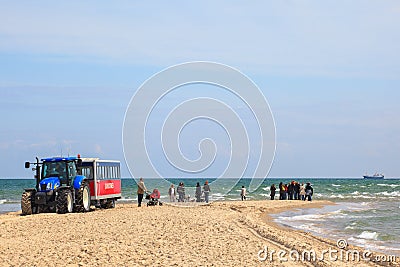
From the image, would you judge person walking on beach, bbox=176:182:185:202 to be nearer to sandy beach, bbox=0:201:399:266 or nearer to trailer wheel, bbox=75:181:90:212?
trailer wheel, bbox=75:181:90:212

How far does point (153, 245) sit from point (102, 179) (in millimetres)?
14790

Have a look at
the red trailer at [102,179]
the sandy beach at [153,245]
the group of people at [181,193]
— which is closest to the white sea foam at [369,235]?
the sandy beach at [153,245]

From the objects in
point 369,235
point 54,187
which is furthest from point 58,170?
point 369,235

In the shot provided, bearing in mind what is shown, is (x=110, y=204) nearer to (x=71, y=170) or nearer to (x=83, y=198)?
(x=83, y=198)

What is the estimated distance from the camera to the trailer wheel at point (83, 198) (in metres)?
24.4

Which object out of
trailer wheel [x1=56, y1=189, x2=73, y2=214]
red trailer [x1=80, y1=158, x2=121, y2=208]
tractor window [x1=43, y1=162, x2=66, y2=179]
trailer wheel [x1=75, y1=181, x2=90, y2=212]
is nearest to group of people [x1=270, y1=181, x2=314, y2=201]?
red trailer [x1=80, y1=158, x2=121, y2=208]

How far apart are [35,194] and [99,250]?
11923 mm

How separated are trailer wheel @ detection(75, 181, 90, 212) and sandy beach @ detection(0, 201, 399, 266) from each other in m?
3.95

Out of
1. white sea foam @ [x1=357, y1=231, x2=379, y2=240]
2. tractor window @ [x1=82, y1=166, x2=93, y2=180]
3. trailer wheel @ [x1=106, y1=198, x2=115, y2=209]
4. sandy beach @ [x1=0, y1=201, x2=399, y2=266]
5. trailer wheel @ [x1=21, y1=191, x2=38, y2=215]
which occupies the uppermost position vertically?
tractor window @ [x1=82, y1=166, x2=93, y2=180]

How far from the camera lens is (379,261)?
13.8 meters

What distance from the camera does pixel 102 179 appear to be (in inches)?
1115

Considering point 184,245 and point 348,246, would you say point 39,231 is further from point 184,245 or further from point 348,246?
point 348,246

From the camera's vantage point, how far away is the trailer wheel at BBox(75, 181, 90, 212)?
24359 millimetres

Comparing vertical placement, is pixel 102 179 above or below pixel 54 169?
below
